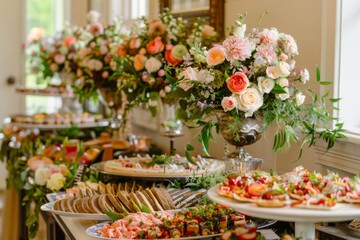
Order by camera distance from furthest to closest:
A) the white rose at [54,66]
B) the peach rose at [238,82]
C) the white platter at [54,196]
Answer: the white rose at [54,66] < the white platter at [54,196] < the peach rose at [238,82]

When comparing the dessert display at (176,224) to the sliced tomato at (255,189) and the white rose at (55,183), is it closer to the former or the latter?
the sliced tomato at (255,189)

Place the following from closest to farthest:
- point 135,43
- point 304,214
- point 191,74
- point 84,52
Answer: point 304,214 < point 191,74 < point 135,43 < point 84,52

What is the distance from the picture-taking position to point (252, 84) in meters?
1.99

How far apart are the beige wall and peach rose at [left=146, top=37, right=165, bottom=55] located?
1.26 ft

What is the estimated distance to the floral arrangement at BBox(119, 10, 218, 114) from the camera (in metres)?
2.79

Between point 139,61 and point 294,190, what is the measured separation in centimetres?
138

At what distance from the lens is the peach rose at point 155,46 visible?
110 inches

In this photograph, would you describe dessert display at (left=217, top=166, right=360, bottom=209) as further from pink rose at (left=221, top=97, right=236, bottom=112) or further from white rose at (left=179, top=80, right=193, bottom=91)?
white rose at (left=179, top=80, right=193, bottom=91)

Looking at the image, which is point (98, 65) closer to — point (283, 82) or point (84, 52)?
point (84, 52)

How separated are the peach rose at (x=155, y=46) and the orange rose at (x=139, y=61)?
0.14 feet

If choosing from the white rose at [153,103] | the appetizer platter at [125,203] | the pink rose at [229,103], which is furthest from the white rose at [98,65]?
the pink rose at [229,103]

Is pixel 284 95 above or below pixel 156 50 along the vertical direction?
below

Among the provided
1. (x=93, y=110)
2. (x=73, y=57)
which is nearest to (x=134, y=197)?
(x=73, y=57)

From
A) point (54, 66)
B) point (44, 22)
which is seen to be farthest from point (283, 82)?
point (44, 22)
